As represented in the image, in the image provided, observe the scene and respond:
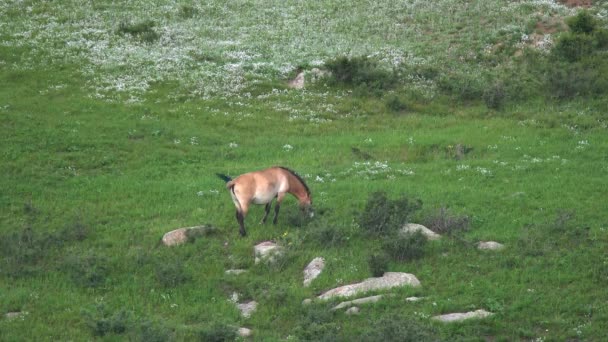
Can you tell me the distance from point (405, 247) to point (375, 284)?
1771mm

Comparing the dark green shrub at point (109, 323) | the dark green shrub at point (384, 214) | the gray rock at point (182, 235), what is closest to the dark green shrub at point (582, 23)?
the dark green shrub at point (384, 214)

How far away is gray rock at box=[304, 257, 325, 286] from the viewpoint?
57.9 feet

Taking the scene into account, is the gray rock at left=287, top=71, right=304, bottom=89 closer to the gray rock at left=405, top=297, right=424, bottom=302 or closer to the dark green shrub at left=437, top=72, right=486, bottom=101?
the dark green shrub at left=437, top=72, right=486, bottom=101

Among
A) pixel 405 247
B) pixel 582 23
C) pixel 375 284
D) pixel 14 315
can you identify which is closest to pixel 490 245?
pixel 405 247

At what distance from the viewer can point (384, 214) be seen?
64.2 ft

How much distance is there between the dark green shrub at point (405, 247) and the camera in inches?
717

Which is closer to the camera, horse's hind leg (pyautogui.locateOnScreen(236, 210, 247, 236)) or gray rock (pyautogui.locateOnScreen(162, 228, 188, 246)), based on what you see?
gray rock (pyautogui.locateOnScreen(162, 228, 188, 246))

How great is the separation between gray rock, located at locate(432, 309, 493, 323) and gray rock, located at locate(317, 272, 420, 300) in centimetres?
163

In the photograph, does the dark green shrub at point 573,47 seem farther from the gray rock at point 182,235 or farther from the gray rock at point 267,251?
the gray rock at point 182,235

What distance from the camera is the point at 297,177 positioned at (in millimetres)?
21391

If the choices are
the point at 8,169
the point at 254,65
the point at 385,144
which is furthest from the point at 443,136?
the point at 8,169

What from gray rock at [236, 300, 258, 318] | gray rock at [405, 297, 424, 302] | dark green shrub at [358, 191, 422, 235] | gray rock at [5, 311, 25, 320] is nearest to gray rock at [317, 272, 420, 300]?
gray rock at [405, 297, 424, 302]

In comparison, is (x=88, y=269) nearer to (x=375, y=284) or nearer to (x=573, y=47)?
(x=375, y=284)

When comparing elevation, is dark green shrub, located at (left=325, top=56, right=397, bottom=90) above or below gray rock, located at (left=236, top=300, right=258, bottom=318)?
below
